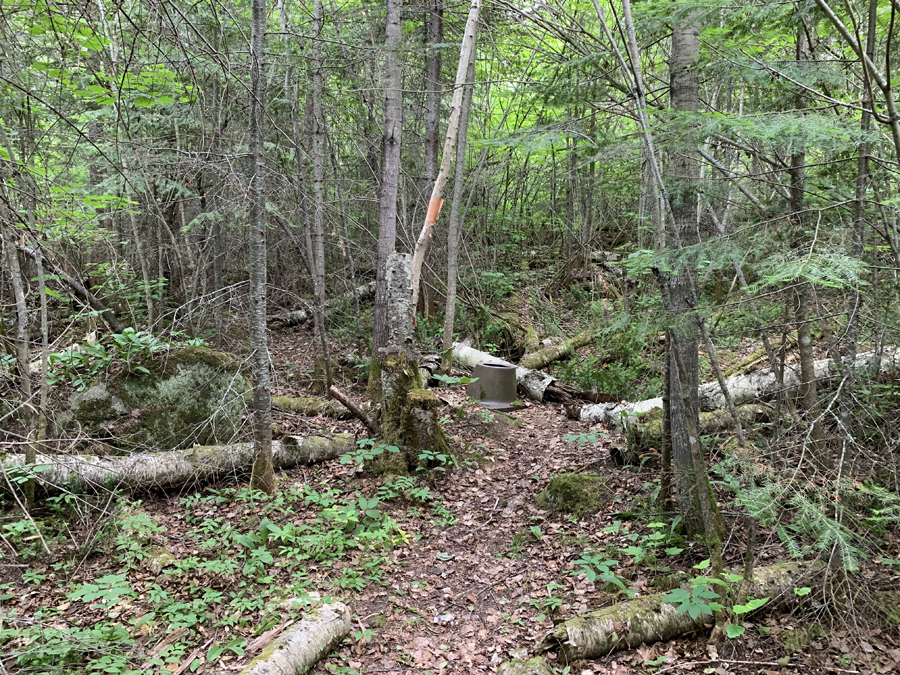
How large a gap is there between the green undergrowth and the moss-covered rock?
3.65 feet

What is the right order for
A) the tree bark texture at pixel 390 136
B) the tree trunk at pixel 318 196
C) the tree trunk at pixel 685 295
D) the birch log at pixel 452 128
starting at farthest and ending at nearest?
the tree trunk at pixel 318 196, the tree bark texture at pixel 390 136, the birch log at pixel 452 128, the tree trunk at pixel 685 295

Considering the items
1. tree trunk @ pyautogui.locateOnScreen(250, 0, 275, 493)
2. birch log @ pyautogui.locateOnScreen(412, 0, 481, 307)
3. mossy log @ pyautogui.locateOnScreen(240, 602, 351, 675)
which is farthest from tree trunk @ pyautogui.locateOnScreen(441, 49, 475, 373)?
mossy log @ pyautogui.locateOnScreen(240, 602, 351, 675)

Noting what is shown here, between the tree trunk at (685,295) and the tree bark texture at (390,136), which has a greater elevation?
the tree bark texture at (390,136)

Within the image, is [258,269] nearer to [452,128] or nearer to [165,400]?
[165,400]

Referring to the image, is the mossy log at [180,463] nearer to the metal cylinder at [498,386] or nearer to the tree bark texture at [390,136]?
the tree bark texture at [390,136]

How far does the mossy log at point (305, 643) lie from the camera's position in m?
3.35

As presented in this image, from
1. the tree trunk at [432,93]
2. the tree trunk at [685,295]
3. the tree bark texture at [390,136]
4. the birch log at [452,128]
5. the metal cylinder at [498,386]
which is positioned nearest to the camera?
the tree trunk at [685,295]

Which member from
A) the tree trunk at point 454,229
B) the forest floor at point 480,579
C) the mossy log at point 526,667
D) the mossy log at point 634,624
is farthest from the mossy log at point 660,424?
the tree trunk at point 454,229

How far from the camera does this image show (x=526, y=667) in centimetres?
340

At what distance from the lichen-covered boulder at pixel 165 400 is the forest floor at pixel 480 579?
0.96 meters

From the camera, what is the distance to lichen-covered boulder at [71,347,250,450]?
20.8ft

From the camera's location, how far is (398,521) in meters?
5.45

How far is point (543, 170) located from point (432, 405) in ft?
33.5

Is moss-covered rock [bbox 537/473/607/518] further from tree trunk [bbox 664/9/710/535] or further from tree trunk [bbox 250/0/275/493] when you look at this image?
tree trunk [bbox 250/0/275/493]
